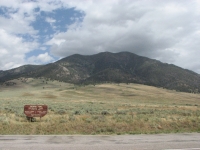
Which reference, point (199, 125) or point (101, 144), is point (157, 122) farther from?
point (101, 144)

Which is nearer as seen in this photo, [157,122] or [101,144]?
[101,144]

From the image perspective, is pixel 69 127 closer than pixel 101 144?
No

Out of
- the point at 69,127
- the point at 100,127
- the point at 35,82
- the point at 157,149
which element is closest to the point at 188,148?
the point at 157,149

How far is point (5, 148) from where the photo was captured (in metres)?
Result: 9.72

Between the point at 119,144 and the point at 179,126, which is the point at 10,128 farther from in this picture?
the point at 179,126

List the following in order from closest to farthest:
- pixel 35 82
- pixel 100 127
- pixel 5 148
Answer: pixel 5 148 → pixel 100 127 → pixel 35 82

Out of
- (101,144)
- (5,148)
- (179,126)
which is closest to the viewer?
(5,148)

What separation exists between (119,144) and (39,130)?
21.7 ft

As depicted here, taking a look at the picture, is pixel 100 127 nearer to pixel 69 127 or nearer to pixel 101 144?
pixel 69 127

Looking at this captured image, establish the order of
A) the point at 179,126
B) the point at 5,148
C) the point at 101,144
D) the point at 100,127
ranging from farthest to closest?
the point at 179,126, the point at 100,127, the point at 101,144, the point at 5,148

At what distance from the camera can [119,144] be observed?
1098cm

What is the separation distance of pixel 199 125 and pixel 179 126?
1776 millimetres

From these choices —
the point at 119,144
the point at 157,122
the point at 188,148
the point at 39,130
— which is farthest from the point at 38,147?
the point at 157,122

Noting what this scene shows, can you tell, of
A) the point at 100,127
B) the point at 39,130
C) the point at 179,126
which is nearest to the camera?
the point at 39,130
